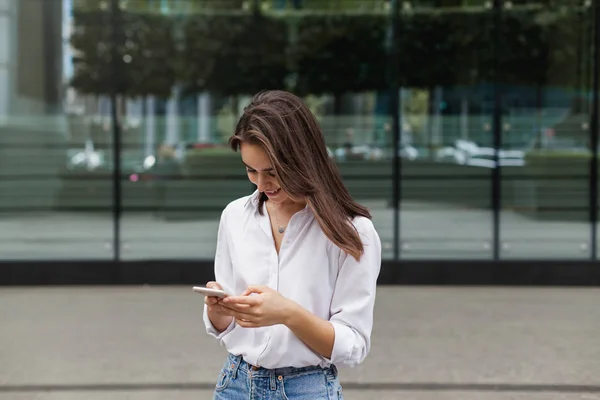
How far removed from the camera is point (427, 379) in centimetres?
679

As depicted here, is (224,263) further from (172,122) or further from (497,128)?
(497,128)

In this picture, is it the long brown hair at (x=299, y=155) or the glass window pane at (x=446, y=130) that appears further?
the glass window pane at (x=446, y=130)

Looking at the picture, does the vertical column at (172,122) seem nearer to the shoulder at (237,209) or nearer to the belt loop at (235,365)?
the shoulder at (237,209)

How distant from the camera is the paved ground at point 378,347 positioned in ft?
21.6

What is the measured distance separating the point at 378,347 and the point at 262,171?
565cm

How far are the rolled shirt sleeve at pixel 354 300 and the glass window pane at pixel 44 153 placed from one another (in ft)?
31.5

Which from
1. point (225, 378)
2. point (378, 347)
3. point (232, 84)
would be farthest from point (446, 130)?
point (225, 378)

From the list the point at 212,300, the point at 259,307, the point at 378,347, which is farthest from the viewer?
the point at 378,347

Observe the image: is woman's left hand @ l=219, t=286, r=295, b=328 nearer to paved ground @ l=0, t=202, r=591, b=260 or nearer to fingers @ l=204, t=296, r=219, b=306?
fingers @ l=204, t=296, r=219, b=306

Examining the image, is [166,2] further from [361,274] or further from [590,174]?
[361,274]

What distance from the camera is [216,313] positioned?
2.46 m

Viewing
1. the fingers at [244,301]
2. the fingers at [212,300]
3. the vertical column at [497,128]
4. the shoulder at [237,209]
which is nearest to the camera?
the fingers at [244,301]

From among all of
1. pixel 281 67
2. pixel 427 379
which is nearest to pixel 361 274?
pixel 427 379

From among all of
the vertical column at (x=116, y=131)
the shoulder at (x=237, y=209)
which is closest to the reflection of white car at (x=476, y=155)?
the vertical column at (x=116, y=131)
